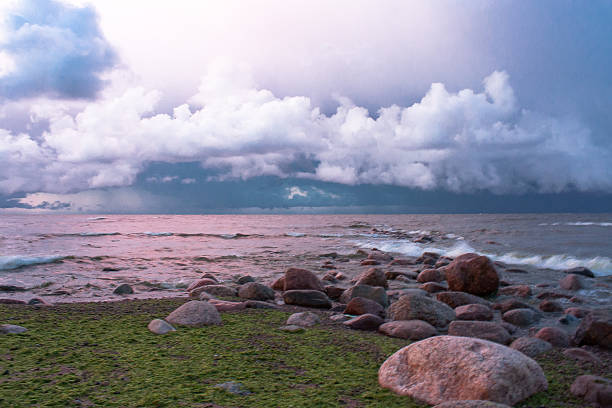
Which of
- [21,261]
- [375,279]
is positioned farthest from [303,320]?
[21,261]

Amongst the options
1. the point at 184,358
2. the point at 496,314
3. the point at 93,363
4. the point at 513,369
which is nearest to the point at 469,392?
the point at 513,369

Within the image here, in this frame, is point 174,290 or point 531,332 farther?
point 174,290

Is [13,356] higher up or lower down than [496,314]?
higher up

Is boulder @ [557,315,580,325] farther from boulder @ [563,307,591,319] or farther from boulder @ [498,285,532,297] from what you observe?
boulder @ [498,285,532,297]

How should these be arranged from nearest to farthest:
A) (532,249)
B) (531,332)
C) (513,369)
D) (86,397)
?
(86,397) < (513,369) < (531,332) < (532,249)

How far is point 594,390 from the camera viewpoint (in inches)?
116

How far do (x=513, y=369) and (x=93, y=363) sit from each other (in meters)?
3.24

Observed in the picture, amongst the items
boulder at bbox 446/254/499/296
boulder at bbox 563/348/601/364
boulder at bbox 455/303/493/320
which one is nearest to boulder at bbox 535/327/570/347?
boulder at bbox 563/348/601/364

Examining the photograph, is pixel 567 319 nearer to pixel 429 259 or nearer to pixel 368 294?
pixel 368 294

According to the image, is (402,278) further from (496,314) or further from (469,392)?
(469,392)

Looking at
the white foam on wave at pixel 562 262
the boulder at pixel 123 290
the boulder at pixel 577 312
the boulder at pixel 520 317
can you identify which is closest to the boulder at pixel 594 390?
the boulder at pixel 520 317

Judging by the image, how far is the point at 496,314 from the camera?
6.71 m

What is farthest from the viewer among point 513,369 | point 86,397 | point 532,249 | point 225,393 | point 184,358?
point 532,249

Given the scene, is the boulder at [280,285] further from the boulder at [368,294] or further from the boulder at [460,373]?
the boulder at [460,373]
